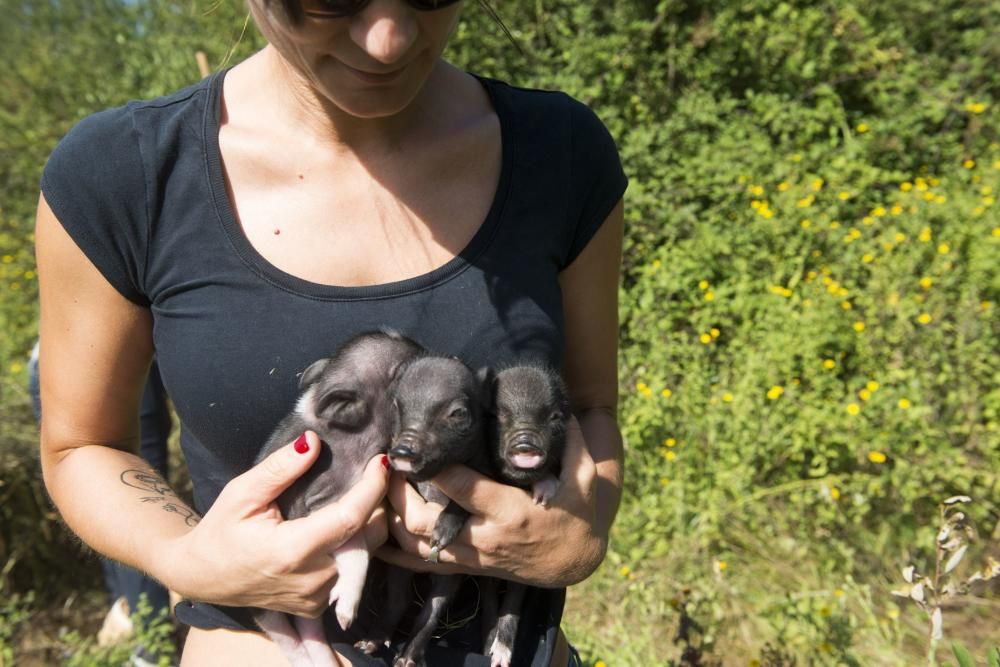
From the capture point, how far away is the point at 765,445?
4625 mm

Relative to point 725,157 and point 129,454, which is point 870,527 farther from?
point 129,454

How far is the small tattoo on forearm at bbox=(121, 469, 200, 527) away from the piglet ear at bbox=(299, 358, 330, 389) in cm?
40

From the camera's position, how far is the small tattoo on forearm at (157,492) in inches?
71.7

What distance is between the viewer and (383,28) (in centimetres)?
148

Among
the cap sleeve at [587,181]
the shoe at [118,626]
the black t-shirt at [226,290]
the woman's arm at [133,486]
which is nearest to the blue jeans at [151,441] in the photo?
the shoe at [118,626]

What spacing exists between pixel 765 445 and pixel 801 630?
4.16ft

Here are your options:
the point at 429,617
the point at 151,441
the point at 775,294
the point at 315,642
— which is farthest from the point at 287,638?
the point at 775,294

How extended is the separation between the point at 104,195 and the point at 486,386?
2.70 ft

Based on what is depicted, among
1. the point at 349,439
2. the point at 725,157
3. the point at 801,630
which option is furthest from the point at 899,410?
the point at 349,439

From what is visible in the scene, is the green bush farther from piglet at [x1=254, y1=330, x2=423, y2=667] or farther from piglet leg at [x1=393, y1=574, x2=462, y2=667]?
piglet at [x1=254, y1=330, x2=423, y2=667]

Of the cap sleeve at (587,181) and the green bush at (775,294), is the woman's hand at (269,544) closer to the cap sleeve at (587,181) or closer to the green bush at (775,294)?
the cap sleeve at (587,181)

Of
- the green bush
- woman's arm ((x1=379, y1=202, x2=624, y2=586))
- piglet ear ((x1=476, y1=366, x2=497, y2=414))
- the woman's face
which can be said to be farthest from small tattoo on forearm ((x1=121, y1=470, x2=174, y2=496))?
the green bush

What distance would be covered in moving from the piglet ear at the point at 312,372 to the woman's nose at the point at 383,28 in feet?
1.92

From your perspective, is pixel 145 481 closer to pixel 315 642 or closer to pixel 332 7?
pixel 315 642
